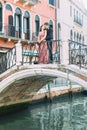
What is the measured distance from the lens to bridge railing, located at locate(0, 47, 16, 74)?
1170 centimetres

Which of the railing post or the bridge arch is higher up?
the railing post

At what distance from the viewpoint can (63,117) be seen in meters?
14.2

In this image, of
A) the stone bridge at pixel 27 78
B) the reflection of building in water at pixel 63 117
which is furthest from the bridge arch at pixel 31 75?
the reflection of building in water at pixel 63 117

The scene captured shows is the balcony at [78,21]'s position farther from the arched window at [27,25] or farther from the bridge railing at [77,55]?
the bridge railing at [77,55]

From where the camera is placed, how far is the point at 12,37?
55.2 feet

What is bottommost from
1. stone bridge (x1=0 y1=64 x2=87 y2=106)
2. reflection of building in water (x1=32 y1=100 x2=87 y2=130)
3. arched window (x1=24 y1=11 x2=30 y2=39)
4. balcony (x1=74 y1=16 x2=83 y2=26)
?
reflection of building in water (x1=32 y1=100 x2=87 y2=130)

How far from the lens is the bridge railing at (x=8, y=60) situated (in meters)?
11.7

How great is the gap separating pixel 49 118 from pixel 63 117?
0.64 m

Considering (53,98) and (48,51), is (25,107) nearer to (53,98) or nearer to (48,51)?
(53,98)

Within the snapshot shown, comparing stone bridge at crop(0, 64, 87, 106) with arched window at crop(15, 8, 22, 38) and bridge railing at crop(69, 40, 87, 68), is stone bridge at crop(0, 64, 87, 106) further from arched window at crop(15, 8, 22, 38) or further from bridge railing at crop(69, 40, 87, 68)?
arched window at crop(15, 8, 22, 38)

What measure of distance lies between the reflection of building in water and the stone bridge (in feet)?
3.15

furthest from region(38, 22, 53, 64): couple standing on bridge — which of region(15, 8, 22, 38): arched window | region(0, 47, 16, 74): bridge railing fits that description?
region(15, 8, 22, 38): arched window

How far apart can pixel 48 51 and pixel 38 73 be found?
2.30 ft

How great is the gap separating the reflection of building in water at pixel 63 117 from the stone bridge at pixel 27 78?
3.15 ft
